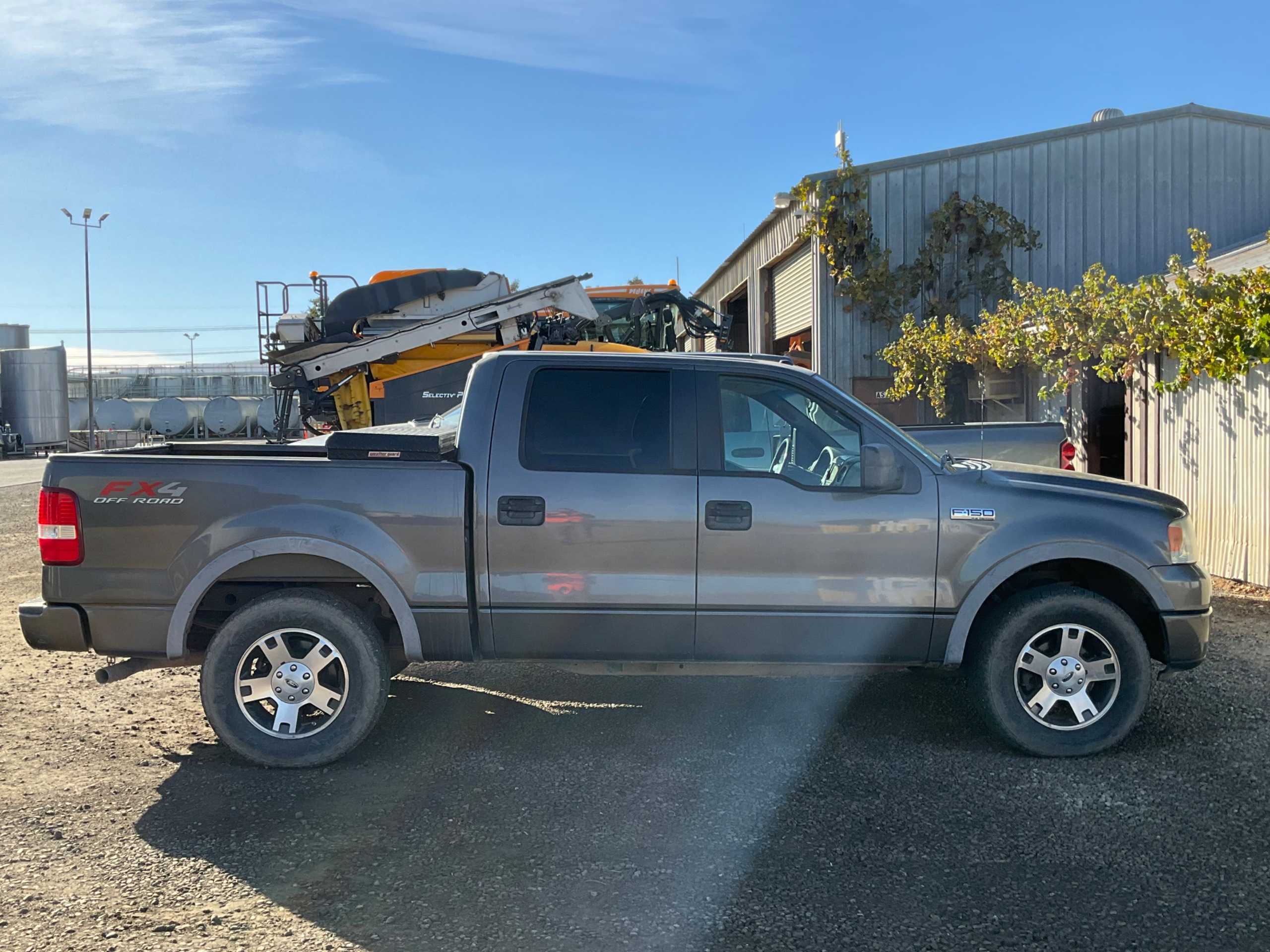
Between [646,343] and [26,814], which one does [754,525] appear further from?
[646,343]

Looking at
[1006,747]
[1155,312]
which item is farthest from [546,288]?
[1006,747]

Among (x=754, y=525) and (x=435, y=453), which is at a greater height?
(x=435, y=453)

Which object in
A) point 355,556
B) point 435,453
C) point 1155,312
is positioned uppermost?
point 1155,312

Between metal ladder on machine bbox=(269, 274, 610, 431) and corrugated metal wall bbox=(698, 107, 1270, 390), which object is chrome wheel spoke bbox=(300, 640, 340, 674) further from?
corrugated metal wall bbox=(698, 107, 1270, 390)

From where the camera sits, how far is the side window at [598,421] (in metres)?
5.09

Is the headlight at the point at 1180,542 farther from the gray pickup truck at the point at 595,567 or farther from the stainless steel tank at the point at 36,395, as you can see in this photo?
the stainless steel tank at the point at 36,395

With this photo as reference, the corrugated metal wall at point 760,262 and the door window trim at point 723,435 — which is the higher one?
the corrugated metal wall at point 760,262

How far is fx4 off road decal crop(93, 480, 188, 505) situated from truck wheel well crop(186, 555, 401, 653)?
44 cm

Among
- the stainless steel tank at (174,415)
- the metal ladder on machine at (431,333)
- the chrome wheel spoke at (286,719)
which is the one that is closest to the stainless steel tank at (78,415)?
the stainless steel tank at (174,415)

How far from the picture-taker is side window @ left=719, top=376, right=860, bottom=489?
5.13 meters

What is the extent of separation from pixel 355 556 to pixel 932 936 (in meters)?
3.03

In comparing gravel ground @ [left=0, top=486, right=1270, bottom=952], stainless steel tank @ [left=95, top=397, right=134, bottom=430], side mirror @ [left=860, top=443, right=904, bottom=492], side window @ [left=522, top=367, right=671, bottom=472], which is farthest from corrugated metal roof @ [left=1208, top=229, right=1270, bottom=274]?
stainless steel tank @ [left=95, top=397, right=134, bottom=430]

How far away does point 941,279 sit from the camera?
A: 16.4m

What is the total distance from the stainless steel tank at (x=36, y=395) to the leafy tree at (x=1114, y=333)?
45.1m
